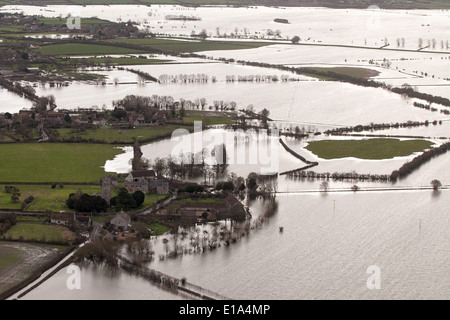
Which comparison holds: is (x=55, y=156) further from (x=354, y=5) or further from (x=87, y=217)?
(x=354, y=5)

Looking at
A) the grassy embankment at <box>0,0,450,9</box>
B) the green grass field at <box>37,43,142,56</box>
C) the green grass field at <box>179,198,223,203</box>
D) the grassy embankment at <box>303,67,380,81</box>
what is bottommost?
the green grass field at <box>179,198,223,203</box>

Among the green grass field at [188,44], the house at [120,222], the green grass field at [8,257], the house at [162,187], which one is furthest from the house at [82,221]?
the green grass field at [188,44]

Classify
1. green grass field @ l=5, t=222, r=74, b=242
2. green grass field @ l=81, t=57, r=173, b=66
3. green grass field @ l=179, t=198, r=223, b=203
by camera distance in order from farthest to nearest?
green grass field @ l=81, t=57, r=173, b=66 → green grass field @ l=179, t=198, r=223, b=203 → green grass field @ l=5, t=222, r=74, b=242

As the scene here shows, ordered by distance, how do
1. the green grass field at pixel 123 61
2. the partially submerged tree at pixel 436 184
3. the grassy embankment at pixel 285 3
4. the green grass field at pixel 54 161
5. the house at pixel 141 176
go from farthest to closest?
the grassy embankment at pixel 285 3
the green grass field at pixel 123 61
the green grass field at pixel 54 161
the partially submerged tree at pixel 436 184
the house at pixel 141 176

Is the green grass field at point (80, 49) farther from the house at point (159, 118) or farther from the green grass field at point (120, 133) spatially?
the green grass field at point (120, 133)

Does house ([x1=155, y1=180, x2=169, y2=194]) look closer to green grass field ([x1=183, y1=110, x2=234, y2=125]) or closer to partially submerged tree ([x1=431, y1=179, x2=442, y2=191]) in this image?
partially submerged tree ([x1=431, y1=179, x2=442, y2=191])

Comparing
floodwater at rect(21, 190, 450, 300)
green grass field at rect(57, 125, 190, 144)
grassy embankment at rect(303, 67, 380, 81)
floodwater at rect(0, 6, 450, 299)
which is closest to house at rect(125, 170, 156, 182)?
floodwater at rect(0, 6, 450, 299)
